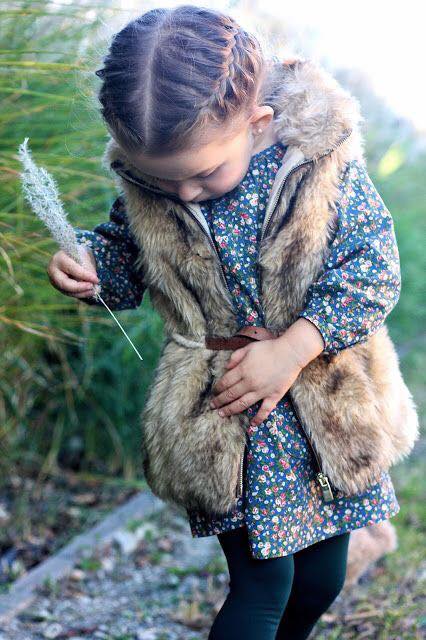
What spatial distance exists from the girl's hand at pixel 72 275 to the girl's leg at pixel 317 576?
33.8 inches

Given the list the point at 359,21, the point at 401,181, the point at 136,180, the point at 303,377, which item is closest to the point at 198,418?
the point at 303,377

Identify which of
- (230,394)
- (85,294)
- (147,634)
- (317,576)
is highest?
(230,394)

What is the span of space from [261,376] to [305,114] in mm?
631

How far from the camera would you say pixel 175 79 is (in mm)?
1782

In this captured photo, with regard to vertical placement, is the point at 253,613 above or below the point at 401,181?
above

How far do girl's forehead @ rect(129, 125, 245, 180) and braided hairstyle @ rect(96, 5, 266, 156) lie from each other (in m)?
0.02

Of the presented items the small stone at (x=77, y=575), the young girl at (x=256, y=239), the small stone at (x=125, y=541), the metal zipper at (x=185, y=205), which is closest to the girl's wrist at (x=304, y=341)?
the young girl at (x=256, y=239)

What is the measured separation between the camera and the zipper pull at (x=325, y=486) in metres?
1.97

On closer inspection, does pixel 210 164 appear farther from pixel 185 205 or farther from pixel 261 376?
pixel 261 376

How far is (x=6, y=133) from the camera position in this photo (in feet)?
10.5

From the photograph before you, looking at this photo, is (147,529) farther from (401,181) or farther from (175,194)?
(401,181)

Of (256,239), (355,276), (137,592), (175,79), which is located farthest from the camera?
(137,592)

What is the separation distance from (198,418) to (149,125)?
0.69 metres

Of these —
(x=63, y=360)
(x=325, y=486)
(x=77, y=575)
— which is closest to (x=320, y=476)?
(x=325, y=486)
